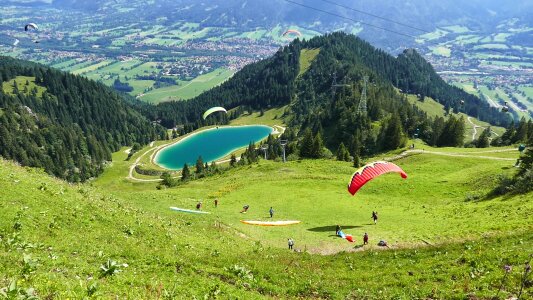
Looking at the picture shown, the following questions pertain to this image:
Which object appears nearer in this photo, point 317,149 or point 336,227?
point 336,227

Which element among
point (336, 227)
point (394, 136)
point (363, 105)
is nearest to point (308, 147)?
point (394, 136)

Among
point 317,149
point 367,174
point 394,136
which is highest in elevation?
point 367,174

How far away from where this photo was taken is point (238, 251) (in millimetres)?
32031

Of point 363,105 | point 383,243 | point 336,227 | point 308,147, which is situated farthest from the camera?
point 363,105

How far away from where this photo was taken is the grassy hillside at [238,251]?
19422 millimetres

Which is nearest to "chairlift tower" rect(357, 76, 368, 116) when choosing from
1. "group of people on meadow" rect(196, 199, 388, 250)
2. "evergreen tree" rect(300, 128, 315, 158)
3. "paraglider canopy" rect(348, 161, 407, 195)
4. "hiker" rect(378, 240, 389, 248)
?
"evergreen tree" rect(300, 128, 315, 158)

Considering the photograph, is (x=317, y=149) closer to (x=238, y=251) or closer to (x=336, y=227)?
(x=336, y=227)

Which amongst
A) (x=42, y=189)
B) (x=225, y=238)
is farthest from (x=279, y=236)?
(x=42, y=189)

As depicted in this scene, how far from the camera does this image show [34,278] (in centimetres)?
1529

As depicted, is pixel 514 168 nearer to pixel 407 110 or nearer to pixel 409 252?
pixel 409 252

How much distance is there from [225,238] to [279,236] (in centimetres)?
842

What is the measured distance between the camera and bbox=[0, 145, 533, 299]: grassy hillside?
19422 mm

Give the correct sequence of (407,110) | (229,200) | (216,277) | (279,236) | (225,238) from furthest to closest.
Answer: (407,110) < (229,200) < (279,236) < (225,238) < (216,277)

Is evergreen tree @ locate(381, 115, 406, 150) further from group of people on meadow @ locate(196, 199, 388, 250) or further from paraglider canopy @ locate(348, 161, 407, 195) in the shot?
paraglider canopy @ locate(348, 161, 407, 195)
